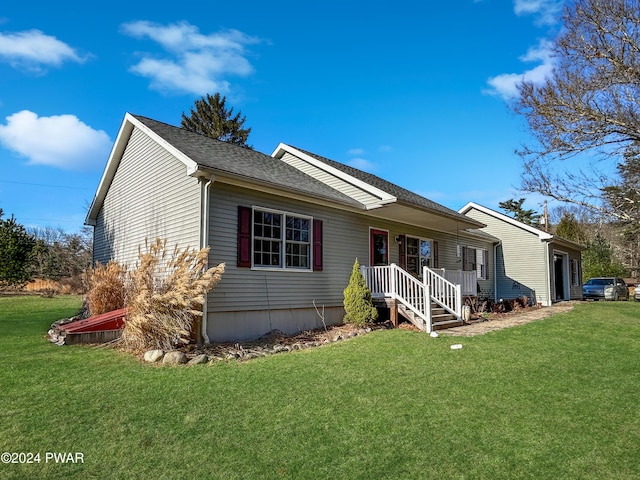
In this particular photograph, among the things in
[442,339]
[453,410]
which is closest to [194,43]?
[442,339]

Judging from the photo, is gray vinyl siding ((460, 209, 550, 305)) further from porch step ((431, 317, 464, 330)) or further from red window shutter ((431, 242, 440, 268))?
porch step ((431, 317, 464, 330))

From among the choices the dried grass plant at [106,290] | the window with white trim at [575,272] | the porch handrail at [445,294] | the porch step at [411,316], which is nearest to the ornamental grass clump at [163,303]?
the dried grass plant at [106,290]

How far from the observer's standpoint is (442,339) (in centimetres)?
834

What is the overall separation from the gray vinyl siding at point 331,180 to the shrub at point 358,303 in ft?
8.37

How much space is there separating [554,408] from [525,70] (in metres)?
9.13

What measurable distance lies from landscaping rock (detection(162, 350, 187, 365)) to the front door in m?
6.87

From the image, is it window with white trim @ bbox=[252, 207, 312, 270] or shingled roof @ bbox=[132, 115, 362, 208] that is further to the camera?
window with white trim @ bbox=[252, 207, 312, 270]

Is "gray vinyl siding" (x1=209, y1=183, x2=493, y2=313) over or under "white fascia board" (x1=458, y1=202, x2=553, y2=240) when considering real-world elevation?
under

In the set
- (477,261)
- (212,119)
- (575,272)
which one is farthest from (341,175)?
(212,119)

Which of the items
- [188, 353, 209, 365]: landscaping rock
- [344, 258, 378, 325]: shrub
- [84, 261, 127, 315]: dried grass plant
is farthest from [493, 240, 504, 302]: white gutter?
[188, 353, 209, 365]: landscaping rock

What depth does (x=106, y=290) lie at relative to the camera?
9562mm

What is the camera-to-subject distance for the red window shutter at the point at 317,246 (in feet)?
34.2

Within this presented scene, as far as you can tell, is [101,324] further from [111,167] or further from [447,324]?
[447,324]

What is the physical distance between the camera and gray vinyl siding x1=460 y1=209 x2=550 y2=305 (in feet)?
63.5
